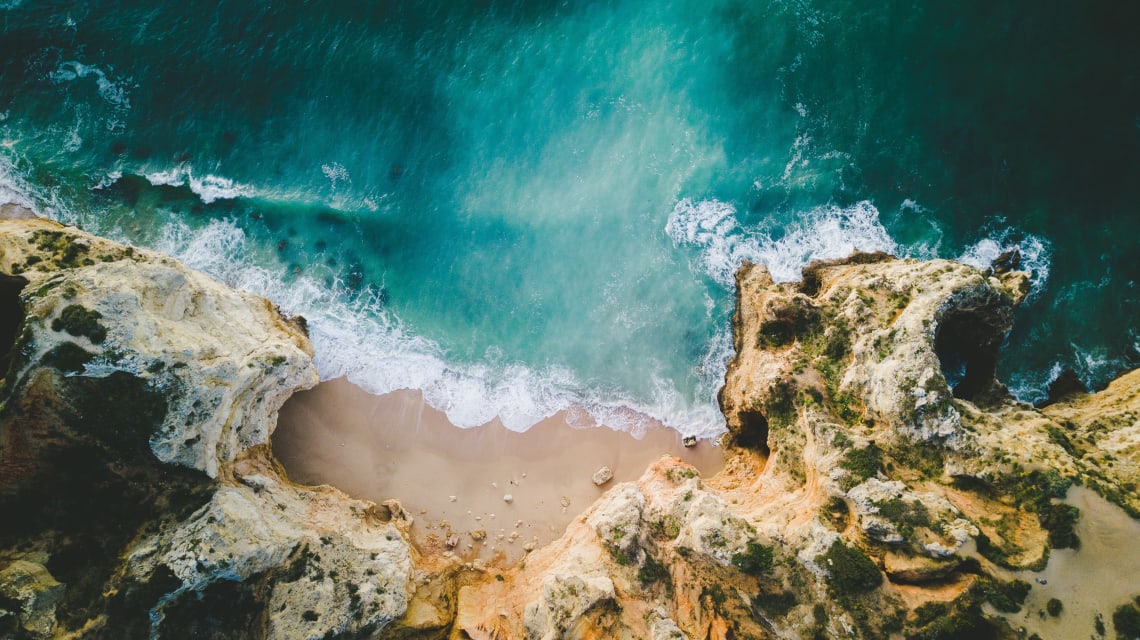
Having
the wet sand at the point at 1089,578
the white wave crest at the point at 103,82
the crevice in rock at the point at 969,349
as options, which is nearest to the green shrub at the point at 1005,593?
the wet sand at the point at 1089,578

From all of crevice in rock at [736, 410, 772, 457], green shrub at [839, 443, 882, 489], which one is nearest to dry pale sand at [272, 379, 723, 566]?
crevice in rock at [736, 410, 772, 457]

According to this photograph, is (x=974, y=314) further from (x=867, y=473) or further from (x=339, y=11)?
(x=339, y=11)

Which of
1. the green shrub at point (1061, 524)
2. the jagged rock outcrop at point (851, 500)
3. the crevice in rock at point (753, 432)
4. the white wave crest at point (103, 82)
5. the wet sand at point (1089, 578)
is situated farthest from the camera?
the white wave crest at point (103, 82)

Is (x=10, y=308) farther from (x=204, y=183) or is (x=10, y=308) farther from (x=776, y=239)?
(x=776, y=239)

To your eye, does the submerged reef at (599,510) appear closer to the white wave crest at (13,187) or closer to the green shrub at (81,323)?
the green shrub at (81,323)

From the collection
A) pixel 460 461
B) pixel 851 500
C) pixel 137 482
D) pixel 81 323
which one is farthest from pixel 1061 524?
pixel 81 323
